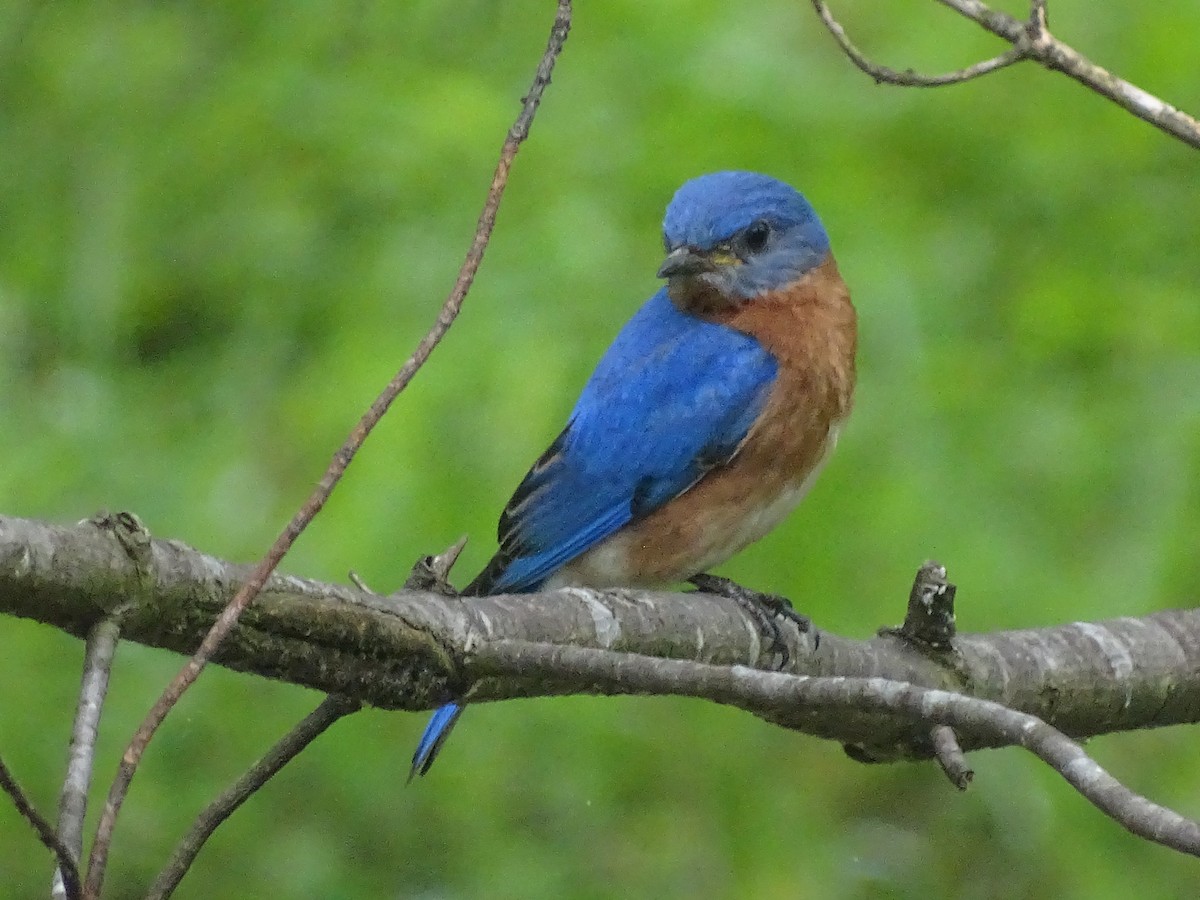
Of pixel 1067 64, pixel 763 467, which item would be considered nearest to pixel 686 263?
pixel 763 467

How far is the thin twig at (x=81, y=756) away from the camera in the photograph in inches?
61.1

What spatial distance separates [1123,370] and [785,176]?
941 mm

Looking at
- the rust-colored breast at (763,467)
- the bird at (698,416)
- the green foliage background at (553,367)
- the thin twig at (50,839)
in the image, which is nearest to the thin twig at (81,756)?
the thin twig at (50,839)

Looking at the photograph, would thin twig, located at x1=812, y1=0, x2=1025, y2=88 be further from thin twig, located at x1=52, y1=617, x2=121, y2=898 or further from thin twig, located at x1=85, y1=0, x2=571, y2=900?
thin twig, located at x1=52, y1=617, x2=121, y2=898

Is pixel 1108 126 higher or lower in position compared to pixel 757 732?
higher

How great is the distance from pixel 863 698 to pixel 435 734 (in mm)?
1732

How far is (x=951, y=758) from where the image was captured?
1.95m

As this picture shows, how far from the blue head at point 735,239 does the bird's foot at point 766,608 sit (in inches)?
27.6

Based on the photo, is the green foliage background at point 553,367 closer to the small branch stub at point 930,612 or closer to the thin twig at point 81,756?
the small branch stub at point 930,612

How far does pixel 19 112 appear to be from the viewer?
14.0 ft

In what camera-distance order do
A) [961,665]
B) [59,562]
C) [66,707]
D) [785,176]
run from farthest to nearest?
[785,176], [66,707], [961,665], [59,562]

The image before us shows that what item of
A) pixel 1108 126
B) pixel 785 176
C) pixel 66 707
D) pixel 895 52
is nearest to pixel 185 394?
pixel 66 707

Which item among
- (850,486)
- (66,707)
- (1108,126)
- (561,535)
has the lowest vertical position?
(66,707)

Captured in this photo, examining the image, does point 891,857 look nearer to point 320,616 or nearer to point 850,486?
point 850,486
